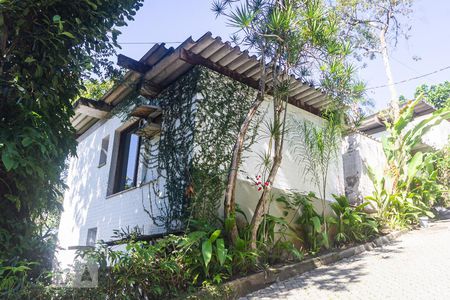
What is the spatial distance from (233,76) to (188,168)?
2.18m

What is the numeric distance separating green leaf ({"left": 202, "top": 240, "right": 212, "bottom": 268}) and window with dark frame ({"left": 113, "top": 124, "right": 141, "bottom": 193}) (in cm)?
392

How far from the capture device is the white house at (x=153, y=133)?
6.17m

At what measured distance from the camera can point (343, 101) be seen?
271 inches

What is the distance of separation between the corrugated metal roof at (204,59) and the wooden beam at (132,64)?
7 cm

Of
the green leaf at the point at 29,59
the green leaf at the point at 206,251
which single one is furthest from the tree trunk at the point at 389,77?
the green leaf at the point at 29,59

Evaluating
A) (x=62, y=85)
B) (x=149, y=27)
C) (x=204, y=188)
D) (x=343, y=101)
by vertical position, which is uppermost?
(x=149, y=27)

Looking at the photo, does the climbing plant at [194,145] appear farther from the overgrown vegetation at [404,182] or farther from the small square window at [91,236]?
the overgrown vegetation at [404,182]

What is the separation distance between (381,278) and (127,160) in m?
6.38

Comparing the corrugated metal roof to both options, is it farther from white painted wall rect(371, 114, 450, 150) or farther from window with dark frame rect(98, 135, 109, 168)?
white painted wall rect(371, 114, 450, 150)

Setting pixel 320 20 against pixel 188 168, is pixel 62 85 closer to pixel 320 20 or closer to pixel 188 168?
pixel 188 168

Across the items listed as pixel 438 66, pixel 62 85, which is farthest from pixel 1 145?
pixel 438 66

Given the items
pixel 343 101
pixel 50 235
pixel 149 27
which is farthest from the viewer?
pixel 149 27

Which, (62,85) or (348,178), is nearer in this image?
(62,85)

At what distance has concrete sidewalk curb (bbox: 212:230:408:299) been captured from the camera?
173 inches
